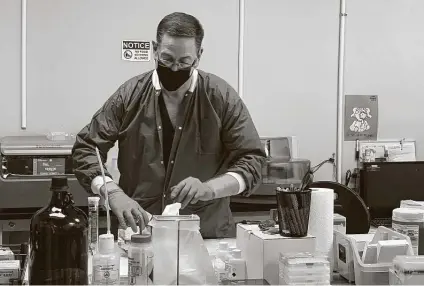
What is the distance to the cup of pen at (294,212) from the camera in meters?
1.77

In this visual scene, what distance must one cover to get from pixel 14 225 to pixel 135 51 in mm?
1363

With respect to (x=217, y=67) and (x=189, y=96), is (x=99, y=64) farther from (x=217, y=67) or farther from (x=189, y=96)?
(x=189, y=96)

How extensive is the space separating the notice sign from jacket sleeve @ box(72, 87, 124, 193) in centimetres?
131

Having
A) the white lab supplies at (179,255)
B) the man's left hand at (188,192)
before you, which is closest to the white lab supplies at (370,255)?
the white lab supplies at (179,255)

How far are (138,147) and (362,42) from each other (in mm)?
2258

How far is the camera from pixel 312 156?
4.33 m

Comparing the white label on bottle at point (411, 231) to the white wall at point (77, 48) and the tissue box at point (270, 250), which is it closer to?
the tissue box at point (270, 250)

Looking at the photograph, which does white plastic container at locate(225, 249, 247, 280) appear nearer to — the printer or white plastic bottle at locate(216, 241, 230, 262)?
white plastic bottle at locate(216, 241, 230, 262)

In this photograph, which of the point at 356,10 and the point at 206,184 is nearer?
the point at 206,184

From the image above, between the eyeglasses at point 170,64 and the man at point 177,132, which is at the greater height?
the eyeglasses at point 170,64

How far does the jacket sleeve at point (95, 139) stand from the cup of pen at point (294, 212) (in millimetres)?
930

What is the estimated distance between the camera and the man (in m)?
2.67

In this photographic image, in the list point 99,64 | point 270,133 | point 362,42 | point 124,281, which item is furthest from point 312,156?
point 124,281

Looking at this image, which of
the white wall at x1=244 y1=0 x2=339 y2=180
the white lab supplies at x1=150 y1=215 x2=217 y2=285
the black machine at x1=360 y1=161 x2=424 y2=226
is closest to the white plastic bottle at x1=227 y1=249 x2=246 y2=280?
the white lab supplies at x1=150 y1=215 x2=217 y2=285
